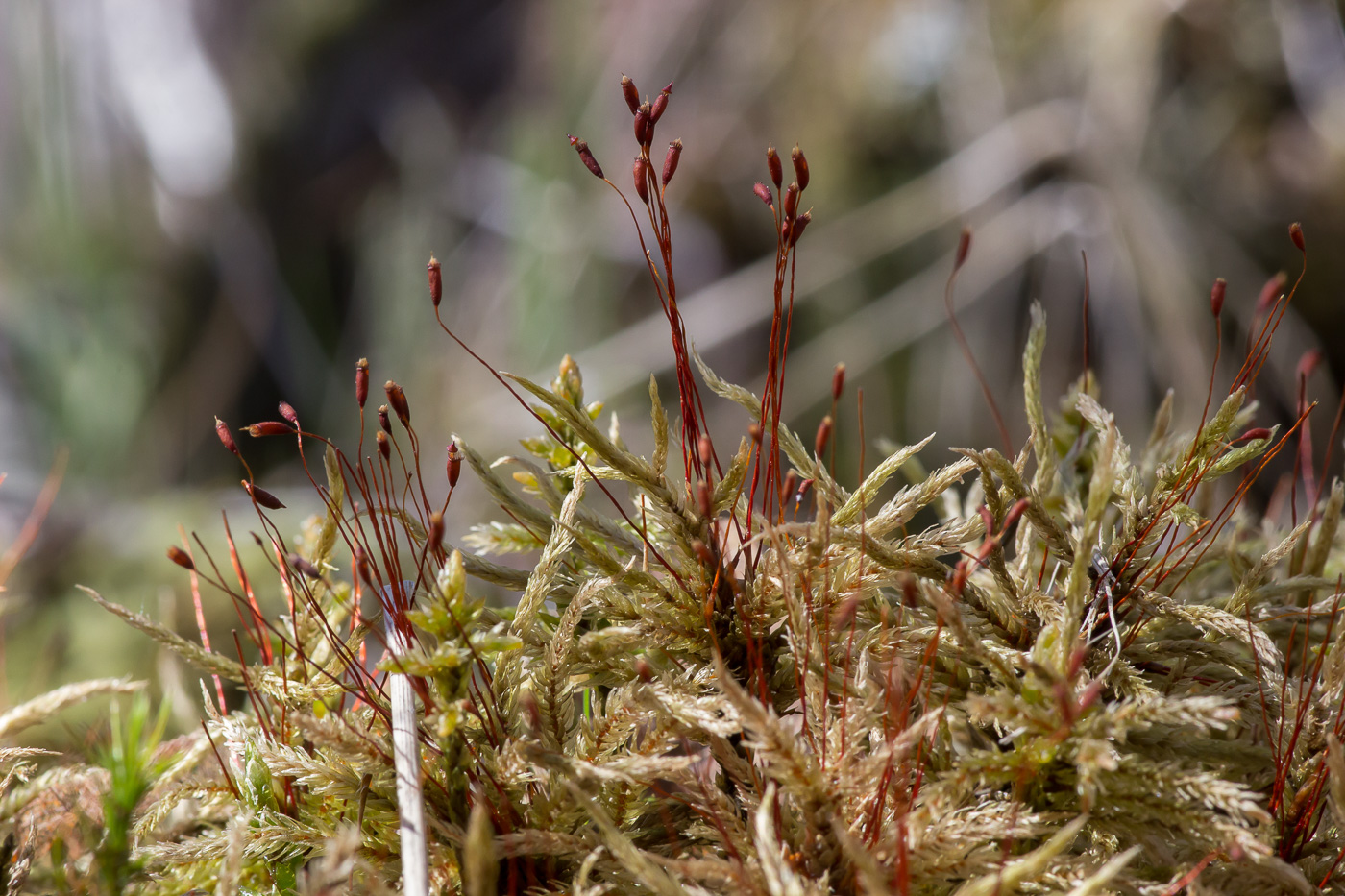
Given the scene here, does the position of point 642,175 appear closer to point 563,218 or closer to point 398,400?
point 398,400

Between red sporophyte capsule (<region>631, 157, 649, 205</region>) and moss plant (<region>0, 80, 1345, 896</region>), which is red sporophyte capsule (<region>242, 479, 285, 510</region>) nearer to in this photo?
moss plant (<region>0, 80, 1345, 896</region>)

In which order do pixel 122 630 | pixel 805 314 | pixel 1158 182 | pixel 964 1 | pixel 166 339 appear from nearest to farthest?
pixel 122 630 → pixel 1158 182 → pixel 964 1 → pixel 805 314 → pixel 166 339

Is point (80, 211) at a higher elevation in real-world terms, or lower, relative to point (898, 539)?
higher

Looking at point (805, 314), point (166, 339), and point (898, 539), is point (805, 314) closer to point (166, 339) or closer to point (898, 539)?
point (898, 539)

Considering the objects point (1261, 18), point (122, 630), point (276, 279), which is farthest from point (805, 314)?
point (276, 279)

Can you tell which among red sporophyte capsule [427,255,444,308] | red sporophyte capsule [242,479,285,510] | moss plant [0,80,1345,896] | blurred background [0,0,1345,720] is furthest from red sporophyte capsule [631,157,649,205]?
blurred background [0,0,1345,720]

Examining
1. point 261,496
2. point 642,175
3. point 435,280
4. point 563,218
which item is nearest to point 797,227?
point 642,175

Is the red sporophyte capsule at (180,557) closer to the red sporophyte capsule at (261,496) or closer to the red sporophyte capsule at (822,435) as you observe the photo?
the red sporophyte capsule at (261,496)
